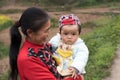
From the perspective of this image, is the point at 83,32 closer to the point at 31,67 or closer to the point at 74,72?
the point at 74,72

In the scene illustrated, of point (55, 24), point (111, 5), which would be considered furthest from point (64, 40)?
point (111, 5)

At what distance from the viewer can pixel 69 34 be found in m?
2.86

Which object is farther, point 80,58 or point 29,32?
point 80,58

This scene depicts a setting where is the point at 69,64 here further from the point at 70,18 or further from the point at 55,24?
the point at 55,24

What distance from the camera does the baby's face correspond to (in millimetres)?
2844

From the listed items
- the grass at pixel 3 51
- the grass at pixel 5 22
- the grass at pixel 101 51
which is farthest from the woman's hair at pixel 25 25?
the grass at pixel 5 22

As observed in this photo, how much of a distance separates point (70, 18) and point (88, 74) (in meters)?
4.28

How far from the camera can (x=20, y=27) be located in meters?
2.58

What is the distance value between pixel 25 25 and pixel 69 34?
0.47 meters

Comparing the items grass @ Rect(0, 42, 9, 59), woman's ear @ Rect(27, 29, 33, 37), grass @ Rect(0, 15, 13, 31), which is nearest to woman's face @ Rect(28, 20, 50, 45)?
woman's ear @ Rect(27, 29, 33, 37)

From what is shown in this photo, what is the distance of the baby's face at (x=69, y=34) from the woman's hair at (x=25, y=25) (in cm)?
33

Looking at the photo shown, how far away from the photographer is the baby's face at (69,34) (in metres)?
2.84

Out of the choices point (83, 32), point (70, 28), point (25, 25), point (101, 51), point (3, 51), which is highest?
point (25, 25)

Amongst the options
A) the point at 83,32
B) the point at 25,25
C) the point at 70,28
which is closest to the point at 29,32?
the point at 25,25
